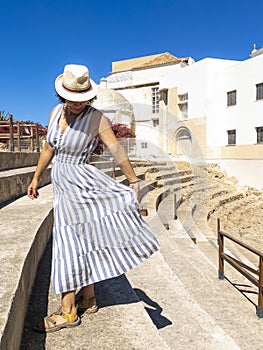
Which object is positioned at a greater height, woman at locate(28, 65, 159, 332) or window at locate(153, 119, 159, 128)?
window at locate(153, 119, 159, 128)

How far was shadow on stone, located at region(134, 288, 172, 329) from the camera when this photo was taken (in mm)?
2790

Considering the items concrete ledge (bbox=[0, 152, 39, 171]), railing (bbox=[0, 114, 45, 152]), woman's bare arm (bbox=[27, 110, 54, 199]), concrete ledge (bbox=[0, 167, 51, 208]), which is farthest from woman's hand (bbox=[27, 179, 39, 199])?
railing (bbox=[0, 114, 45, 152])

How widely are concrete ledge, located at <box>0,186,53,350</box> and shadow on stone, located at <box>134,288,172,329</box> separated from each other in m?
0.98

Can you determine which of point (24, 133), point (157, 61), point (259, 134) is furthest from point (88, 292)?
point (157, 61)

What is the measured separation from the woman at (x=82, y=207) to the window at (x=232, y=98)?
19.1 meters

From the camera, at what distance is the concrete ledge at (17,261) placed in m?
1.52

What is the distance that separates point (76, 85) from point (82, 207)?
0.70 metres

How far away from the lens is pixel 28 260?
2.25 metres

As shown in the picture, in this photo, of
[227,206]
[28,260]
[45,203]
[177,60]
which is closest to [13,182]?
[45,203]

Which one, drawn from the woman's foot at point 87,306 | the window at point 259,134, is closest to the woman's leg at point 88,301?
the woman's foot at point 87,306

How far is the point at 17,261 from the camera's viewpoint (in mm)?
2092

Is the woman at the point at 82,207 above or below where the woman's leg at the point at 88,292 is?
above

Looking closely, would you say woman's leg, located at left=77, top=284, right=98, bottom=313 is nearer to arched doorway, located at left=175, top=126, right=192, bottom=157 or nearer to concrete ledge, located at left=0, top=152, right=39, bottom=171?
concrete ledge, located at left=0, top=152, right=39, bottom=171

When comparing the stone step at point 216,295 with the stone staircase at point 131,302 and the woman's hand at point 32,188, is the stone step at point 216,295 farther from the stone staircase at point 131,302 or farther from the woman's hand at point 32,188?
the woman's hand at point 32,188
